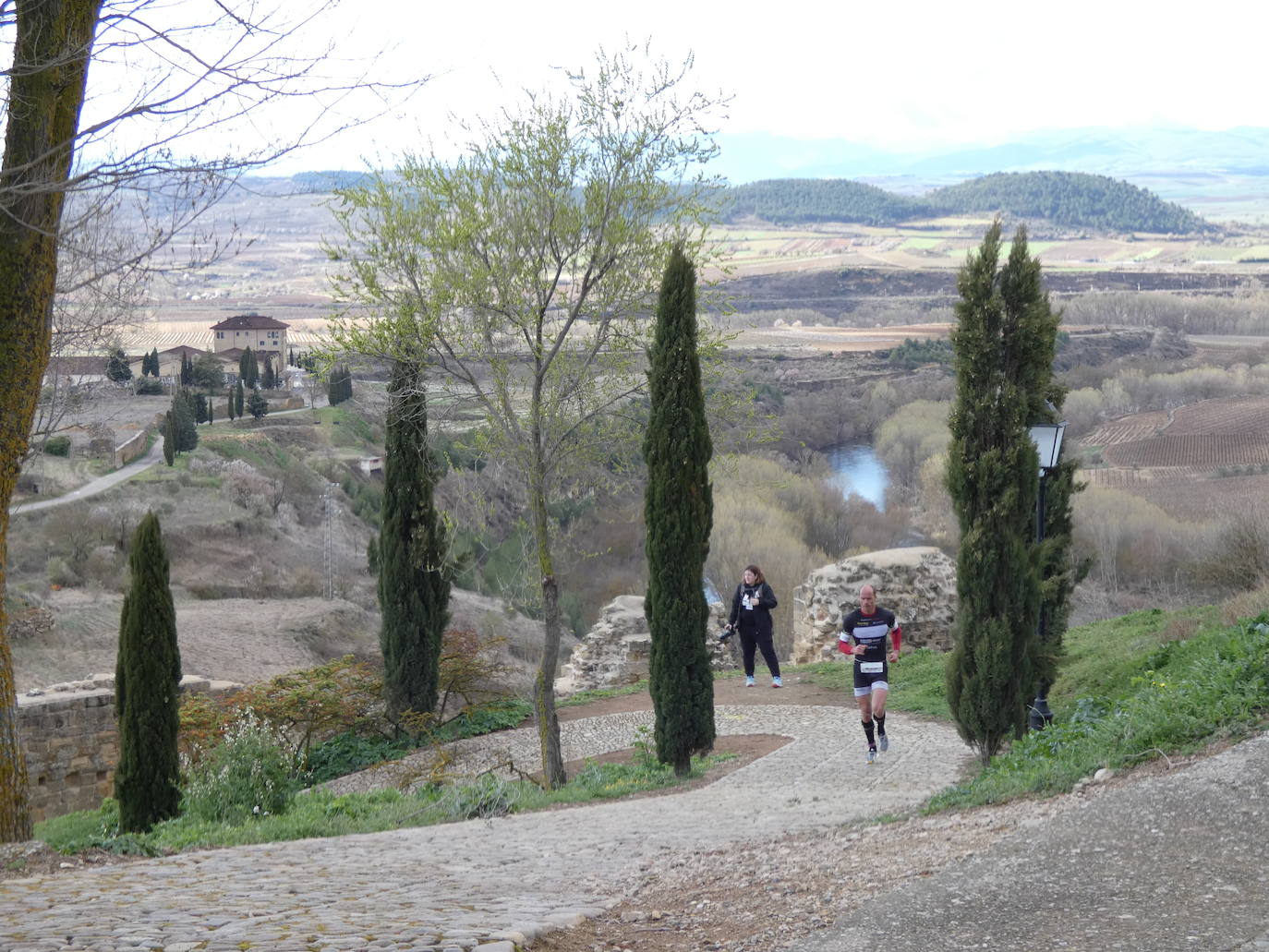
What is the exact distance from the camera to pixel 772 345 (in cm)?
8600

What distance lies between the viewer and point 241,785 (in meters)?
10.4

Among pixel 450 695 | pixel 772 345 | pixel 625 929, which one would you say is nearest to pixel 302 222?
pixel 772 345

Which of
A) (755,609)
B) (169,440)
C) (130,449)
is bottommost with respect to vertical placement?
(755,609)

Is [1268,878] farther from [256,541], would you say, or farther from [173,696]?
[256,541]

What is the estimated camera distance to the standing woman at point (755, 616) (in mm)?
15406

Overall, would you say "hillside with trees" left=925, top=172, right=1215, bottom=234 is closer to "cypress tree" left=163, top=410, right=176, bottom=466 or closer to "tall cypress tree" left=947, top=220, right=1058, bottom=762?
"cypress tree" left=163, top=410, right=176, bottom=466

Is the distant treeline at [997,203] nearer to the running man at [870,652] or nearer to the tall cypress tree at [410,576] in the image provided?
the tall cypress tree at [410,576]

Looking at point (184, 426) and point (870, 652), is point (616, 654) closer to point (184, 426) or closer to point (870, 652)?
point (870, 652)

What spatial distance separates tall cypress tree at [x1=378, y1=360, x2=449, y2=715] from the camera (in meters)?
15.0

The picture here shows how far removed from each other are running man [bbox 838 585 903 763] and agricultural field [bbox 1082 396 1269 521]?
32102 millimetres

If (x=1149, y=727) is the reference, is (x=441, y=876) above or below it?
below

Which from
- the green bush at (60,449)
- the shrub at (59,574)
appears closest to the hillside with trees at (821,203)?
the green bush at (60,449)

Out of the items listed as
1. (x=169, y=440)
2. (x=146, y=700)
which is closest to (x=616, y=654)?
(x=146, y=700)

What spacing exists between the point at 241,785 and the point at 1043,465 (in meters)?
7.96
